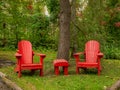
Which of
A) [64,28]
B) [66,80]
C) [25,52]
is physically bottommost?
[66,80]

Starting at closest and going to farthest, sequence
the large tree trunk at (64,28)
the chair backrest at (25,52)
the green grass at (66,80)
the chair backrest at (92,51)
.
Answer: the green grass at (66,80)
the chair backrest at (25,52)
the chair backrest at (92,51)
the large tree trunk at (64,28)

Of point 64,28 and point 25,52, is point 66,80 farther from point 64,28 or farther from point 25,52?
point 64,28

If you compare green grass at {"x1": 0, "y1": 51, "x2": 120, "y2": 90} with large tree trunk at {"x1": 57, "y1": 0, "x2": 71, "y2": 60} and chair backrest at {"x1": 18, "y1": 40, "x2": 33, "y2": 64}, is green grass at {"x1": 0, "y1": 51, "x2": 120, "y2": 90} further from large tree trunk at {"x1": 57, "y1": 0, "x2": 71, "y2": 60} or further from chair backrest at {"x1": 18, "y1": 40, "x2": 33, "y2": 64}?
large tree trunk at {"x1": 57, "y1": 0, "x2": 71, "y2": 60}

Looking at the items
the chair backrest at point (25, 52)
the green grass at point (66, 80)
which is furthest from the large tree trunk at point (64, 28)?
the chair backrest at point (25, 52)

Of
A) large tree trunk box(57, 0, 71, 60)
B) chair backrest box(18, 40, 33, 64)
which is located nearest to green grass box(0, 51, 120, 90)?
chair backrest box(18, 40, 33, 64)

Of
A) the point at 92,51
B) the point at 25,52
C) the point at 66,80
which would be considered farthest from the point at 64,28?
the point at 66,80

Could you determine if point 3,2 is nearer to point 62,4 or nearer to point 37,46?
point 37,46

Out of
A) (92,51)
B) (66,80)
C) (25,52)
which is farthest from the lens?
(92,51)

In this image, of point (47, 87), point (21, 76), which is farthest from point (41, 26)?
point (47, 87)

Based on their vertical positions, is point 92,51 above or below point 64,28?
below

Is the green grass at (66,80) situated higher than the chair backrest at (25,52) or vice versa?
the chair backrest at (25,52)

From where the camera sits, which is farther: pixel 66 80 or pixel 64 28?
pixel 64 28

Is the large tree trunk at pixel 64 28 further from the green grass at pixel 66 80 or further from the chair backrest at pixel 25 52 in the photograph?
the chair backrest at pixel 25 52

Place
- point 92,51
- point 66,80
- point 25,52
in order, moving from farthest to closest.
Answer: point 92,51, point 25,52, point 66,80
